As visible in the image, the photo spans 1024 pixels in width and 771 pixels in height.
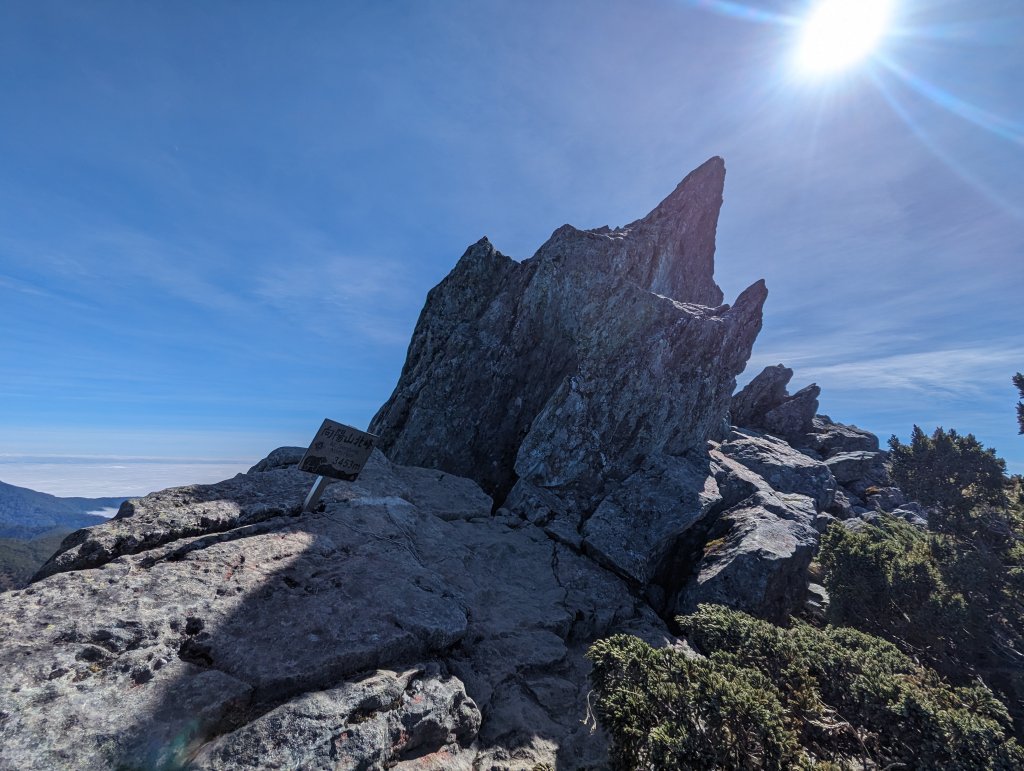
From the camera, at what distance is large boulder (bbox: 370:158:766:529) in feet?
96.5

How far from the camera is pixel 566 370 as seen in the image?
36500 millimetres

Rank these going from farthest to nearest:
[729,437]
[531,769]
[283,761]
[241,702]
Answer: [729,437]
[531,769]
[241,702]
[283,761]

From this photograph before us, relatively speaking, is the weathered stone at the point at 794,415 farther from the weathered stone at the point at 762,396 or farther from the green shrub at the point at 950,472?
the green shrub at the point at 950,472

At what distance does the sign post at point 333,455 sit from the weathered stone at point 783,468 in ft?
108

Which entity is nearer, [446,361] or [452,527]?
[452,527]

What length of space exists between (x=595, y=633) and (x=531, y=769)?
26.9 ft

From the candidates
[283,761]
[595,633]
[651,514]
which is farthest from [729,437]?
[283,761]

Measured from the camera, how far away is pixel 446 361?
38.4 m

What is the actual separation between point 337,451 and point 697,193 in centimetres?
6478

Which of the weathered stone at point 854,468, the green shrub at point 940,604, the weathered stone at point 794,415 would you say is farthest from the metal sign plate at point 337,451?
the weathered stone at point 794,415

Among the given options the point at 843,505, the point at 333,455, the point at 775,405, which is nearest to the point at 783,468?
the point at 843,505

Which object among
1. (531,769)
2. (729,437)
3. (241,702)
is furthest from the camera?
(729,437)

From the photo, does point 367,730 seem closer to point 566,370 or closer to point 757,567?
point 757,567

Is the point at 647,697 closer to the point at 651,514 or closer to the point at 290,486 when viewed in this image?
the point at 290,486
